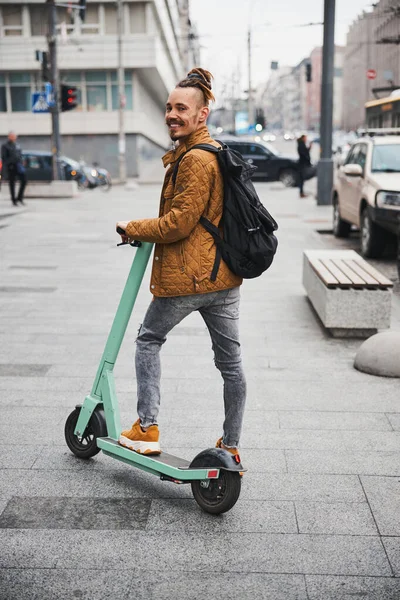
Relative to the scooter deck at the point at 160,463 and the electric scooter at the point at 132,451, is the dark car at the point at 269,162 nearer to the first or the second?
the electric scooter at the point at 132,451

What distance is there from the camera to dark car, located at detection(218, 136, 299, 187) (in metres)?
32.2

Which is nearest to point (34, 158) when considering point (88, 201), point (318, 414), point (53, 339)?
point (88, 201)

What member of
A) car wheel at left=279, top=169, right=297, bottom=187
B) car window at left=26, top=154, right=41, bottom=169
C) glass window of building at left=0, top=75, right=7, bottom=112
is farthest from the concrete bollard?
glass window of building at left=0, top=75, right=7, bottom=112

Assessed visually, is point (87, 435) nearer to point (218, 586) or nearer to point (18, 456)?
point (18, 456)

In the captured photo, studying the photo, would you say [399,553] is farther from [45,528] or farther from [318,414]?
[318,414]

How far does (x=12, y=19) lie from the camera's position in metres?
48.6

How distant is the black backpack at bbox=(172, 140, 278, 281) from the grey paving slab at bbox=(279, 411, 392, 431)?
152 centimetres

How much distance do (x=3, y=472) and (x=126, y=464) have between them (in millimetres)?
617

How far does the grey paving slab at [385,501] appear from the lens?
3.38m

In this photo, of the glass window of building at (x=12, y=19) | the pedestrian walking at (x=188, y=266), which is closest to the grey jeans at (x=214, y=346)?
the pedestrian walking at (x=188, y=266)

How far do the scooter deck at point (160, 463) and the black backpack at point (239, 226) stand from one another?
0.85m

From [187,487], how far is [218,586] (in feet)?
3.14

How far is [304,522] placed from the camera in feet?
11.2

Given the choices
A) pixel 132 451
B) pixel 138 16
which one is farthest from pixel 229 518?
pixel 138 16
